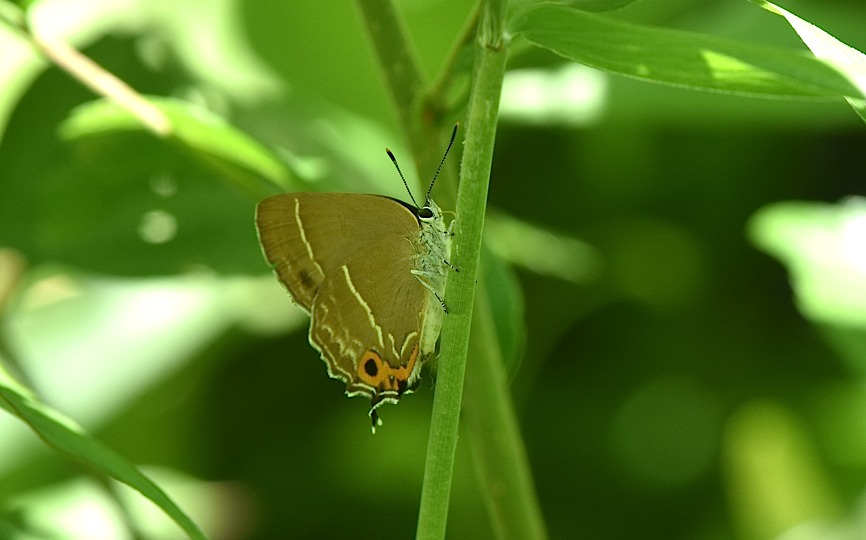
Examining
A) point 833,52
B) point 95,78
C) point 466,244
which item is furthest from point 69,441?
point 833,52

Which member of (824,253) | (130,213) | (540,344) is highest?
(130,213)

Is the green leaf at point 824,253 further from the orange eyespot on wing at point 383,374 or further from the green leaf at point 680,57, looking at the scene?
the green leaf at point 680,57

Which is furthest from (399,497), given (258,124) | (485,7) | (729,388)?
(485,7)

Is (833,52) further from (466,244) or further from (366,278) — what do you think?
(366,278)

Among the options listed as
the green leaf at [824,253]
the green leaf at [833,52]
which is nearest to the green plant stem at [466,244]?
the green leaf at [833,52]

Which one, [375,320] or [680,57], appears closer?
[680,57]

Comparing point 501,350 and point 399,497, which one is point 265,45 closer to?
point 399,497
